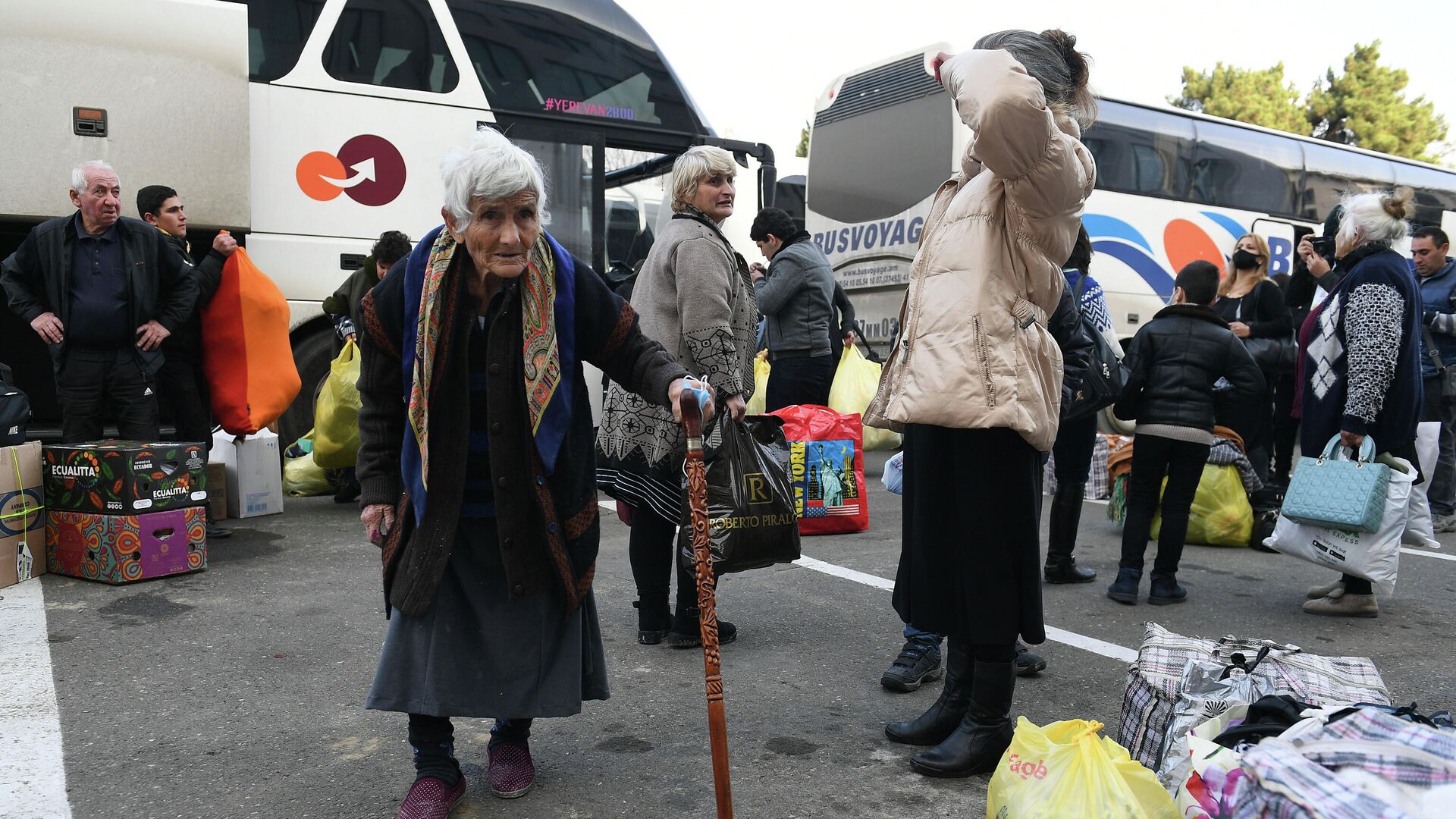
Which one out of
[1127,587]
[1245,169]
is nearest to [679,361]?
[1127,587]

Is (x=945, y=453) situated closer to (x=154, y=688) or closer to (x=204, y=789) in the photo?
(x=204, y=789)

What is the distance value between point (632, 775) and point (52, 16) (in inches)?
260

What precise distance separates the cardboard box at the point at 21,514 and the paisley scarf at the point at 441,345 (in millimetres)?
3417

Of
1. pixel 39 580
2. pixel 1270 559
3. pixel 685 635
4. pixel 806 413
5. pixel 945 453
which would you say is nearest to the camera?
pixel 945 453

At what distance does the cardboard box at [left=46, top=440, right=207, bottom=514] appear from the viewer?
16.8 feet

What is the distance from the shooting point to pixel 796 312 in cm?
709

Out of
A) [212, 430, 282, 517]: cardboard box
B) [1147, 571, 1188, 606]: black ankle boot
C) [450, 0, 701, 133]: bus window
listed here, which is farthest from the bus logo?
[1147, 571, 1188, 606]: black ankle boot

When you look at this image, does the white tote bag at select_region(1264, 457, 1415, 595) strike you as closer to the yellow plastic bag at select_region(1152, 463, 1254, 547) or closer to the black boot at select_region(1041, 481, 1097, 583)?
the black boot at select_region(1041, 481, 1097, 583)

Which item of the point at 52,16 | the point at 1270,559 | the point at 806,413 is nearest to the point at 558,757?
the point at 806,413

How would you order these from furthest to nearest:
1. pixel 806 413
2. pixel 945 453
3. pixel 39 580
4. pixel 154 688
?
pixel 806 413 → pixel 39 580 → pixel 154 688 → pixel 945 453

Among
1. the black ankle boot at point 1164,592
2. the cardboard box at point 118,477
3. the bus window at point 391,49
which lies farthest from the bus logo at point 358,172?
the black ankle boot at point 1164,592

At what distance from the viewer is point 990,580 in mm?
2947

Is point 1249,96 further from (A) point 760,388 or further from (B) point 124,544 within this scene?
(B) point 124,544

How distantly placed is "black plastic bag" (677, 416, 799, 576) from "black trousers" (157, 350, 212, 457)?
3677mm
